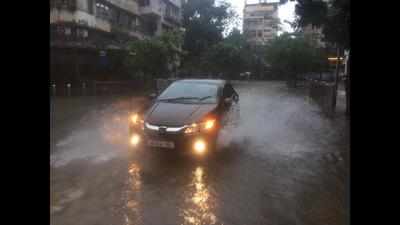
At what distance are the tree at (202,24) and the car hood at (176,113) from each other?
35.8 m

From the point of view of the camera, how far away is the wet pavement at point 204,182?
4207mm

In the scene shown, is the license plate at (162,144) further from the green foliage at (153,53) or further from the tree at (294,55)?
the tree at (294,55)

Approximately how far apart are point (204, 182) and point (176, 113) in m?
1.72

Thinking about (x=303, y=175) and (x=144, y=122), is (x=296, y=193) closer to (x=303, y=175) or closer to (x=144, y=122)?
(x=303, y=175)

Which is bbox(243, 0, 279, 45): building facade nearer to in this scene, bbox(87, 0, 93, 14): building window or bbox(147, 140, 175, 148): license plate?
bbox(87, 0, 93, 14): building window

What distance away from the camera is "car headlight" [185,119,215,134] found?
21.1ft

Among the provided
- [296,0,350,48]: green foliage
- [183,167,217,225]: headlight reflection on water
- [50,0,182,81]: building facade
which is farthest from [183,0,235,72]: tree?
[183,167,217,225]: headlight reflection on water

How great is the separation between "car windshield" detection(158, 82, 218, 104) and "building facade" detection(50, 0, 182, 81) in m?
16.8

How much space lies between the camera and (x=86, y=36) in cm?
2561

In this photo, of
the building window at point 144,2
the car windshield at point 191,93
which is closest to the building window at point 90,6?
the building window at point 144,2

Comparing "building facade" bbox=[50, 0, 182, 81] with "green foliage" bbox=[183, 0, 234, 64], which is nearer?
"building facade" bbox=[50, 0, 182, 81]

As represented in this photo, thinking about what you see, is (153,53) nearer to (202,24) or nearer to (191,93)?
(191,93)

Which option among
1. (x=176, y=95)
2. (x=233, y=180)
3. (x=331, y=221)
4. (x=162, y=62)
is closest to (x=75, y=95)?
(x=162, y=62)

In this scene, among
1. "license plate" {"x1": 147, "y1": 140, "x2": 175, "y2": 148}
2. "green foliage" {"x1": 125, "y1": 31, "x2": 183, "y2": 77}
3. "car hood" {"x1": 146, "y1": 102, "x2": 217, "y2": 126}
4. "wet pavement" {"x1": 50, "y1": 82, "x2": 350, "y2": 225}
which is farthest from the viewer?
"green foliage" {"x1": 125, "y1": 31, "x2": 183, "y2": 77}
